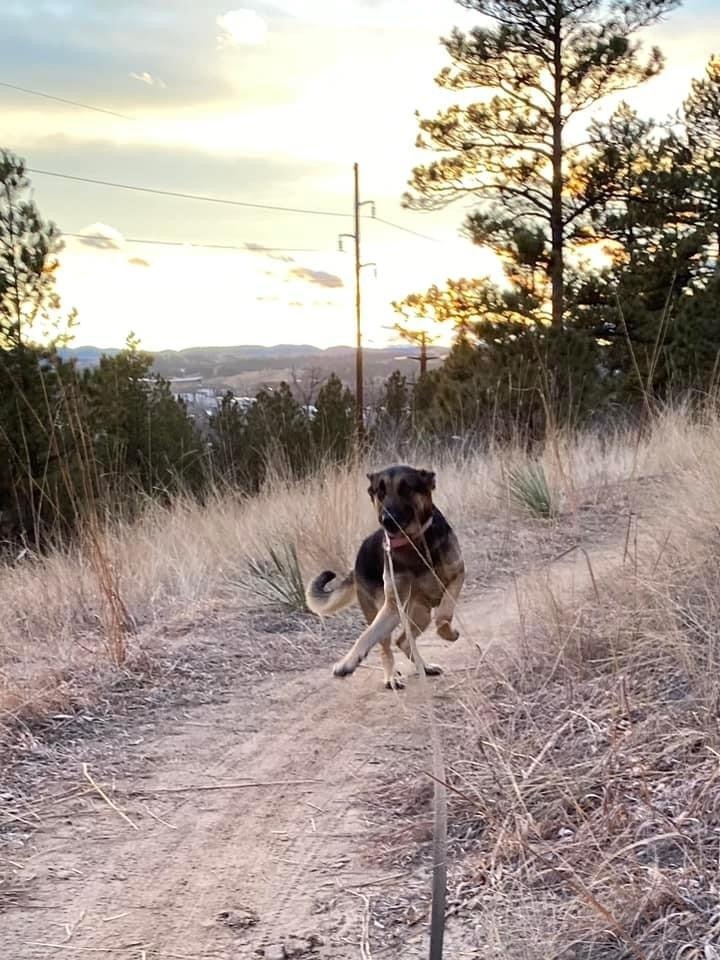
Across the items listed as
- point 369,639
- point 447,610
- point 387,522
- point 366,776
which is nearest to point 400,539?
point 387,522

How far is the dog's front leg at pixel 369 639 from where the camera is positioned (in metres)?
4.20

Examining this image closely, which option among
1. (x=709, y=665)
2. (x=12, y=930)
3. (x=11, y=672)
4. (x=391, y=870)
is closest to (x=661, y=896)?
(x=391, y=870)

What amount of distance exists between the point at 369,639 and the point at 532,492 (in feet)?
15.1

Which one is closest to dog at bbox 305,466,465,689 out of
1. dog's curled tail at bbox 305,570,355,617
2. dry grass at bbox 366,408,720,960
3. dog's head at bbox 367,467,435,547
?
dog's head at bbox 367,467,435,547

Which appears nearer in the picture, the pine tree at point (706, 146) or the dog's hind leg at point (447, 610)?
the dog's hind leg at point (447, 610)

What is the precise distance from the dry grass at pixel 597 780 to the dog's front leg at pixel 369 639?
473 millimetres

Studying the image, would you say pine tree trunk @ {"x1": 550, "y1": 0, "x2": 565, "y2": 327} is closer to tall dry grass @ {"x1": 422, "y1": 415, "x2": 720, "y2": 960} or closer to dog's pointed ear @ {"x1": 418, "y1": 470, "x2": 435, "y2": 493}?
dog's pointed ear @ {"x1": 418, "y1": 470, "x2": 435, "y2": 493}

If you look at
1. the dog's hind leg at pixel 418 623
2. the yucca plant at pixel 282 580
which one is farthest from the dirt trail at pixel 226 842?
the yucca plant at pixel 282 580

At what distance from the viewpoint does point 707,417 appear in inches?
364

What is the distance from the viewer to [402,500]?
15.4 feet

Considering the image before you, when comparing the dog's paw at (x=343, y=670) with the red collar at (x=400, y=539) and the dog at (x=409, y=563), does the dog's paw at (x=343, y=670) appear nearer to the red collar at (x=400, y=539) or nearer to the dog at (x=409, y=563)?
the dog at (x=409, y=563)

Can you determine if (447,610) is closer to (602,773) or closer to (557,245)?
(602,773)

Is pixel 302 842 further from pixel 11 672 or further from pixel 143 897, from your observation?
pixel 11 672

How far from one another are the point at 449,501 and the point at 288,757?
5975mm
